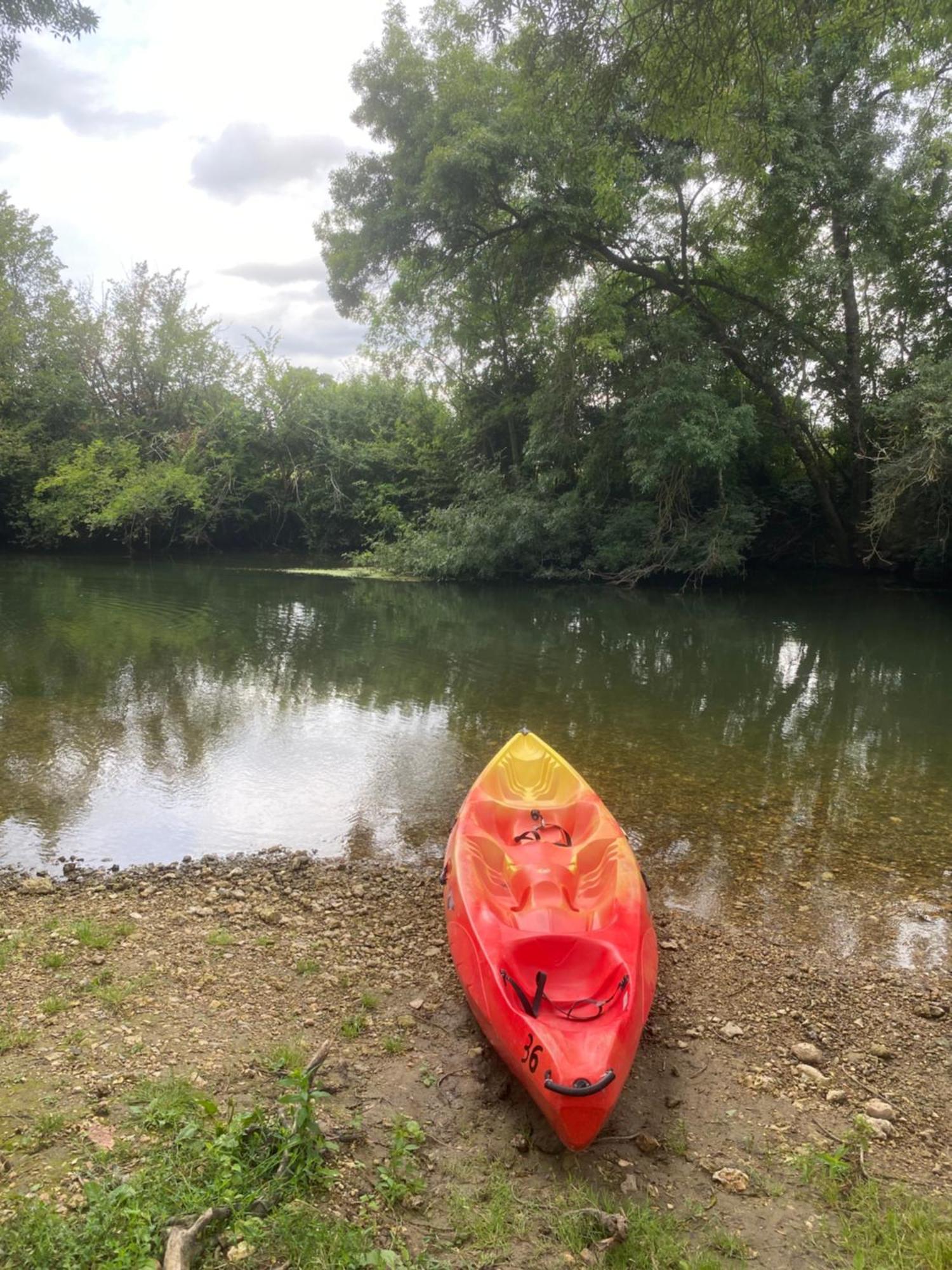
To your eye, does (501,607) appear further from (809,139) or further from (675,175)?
(809,139)

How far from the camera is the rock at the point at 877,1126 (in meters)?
2.78

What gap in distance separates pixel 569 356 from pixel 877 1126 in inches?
627

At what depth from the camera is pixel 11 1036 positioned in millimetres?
2957

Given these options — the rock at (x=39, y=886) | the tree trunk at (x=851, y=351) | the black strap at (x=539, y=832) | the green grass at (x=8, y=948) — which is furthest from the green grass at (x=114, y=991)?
the tree trunk at (x=851, y=351)

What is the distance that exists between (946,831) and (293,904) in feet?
15.4

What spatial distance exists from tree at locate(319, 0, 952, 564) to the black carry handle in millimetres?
10930

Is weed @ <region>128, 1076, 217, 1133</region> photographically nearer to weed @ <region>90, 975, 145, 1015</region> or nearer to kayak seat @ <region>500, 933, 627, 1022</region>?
weed @ <region>90, 975, 145, 1015</region>

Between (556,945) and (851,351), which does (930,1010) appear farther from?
(851,351)

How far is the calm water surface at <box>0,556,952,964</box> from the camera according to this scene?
209 inches

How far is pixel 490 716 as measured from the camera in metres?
8.73

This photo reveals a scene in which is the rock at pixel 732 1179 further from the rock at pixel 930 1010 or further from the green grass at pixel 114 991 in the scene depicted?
the green grass at pixel 114 991

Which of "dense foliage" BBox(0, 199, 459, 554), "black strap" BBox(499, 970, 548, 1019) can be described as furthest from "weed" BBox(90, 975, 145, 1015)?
"dense foliage" BBox(0, 199, 459, 554)

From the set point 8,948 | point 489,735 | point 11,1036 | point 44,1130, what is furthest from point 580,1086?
point 489,735

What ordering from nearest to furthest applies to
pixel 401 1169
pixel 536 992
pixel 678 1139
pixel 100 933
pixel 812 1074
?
pixel 401 1169 < pixel 678 1139 < pixel 536 992 < pixel 812 1074 < pixel 100 933
